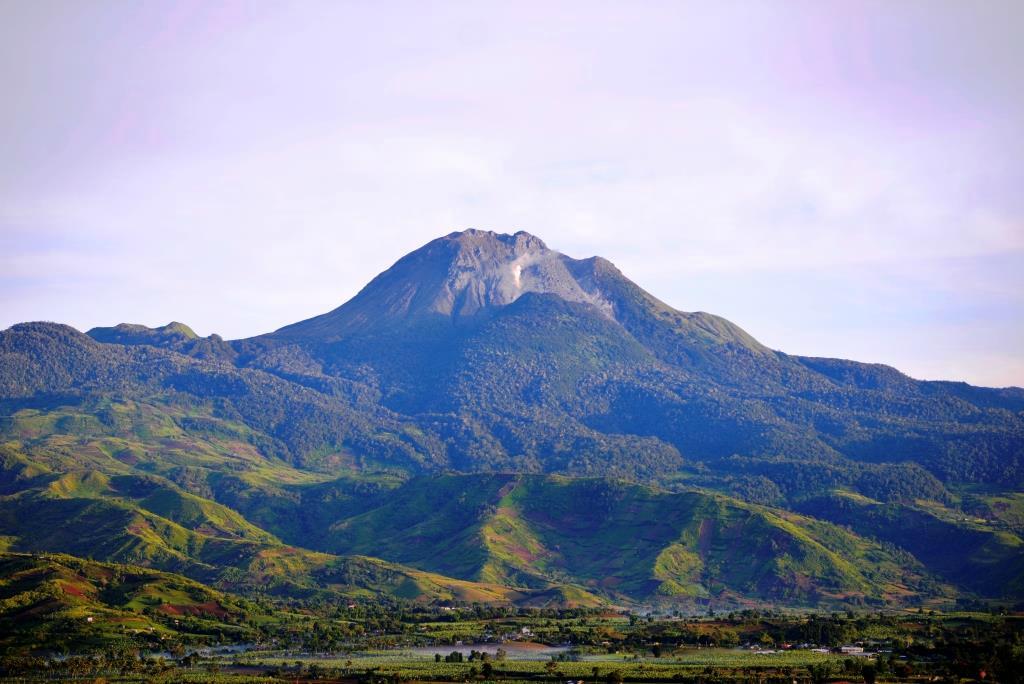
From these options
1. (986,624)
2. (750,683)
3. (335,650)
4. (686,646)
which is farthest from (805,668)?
(335,650)

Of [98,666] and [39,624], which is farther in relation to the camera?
[39,624]

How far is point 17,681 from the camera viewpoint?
14912cm

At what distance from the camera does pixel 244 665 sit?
170 metres

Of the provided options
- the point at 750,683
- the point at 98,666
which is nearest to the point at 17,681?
the point at 98,666

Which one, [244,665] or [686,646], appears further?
[686,646]

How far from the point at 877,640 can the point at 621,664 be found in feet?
163

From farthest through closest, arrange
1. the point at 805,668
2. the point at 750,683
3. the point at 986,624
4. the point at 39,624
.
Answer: the point at 986,624 < the point at 39,624 < the point at 805,668 < the point at 750,683

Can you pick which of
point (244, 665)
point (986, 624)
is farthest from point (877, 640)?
point (244, 665)

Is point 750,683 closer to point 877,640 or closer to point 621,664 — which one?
point 621,664

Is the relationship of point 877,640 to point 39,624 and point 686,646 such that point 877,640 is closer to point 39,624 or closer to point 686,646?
point 686,646

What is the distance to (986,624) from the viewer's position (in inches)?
7731

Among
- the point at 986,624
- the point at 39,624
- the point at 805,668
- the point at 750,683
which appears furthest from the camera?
the point at 986,624

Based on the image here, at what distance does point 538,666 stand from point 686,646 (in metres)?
35.4

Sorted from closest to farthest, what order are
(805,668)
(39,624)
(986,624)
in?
1. (805,668)
2. (39,624)
3. (986,624)
